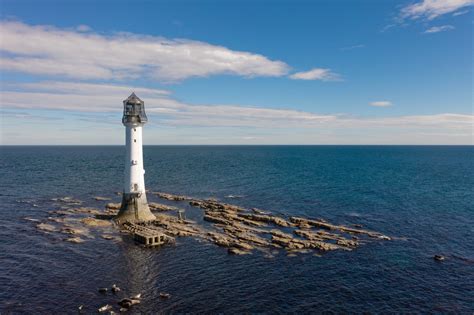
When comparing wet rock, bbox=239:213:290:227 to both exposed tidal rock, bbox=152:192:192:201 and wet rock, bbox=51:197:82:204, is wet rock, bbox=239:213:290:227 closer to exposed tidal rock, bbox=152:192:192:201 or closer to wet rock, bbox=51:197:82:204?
exposed tidal rock, bbox=152:192:192:201

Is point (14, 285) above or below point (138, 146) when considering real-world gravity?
below

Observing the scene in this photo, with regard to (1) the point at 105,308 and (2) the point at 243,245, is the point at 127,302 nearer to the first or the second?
(1) the point at 105,308

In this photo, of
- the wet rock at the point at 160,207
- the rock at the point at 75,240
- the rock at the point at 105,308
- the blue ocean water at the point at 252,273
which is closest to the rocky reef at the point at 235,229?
the rock at the point at 75,240

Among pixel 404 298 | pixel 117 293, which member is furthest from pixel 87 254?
pixel 404 298

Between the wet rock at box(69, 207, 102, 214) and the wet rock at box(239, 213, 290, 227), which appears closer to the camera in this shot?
the wet rock at box(239, 213, 290, 227)

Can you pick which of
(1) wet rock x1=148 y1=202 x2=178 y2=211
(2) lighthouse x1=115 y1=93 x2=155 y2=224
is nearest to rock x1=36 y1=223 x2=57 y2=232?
(2) lighthouse x1=115 y1=93 x2=155 y2=224

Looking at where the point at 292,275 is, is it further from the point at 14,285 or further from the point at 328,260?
the point at 14,285

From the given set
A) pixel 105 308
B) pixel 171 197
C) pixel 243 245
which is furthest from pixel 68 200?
pixel 105 308
